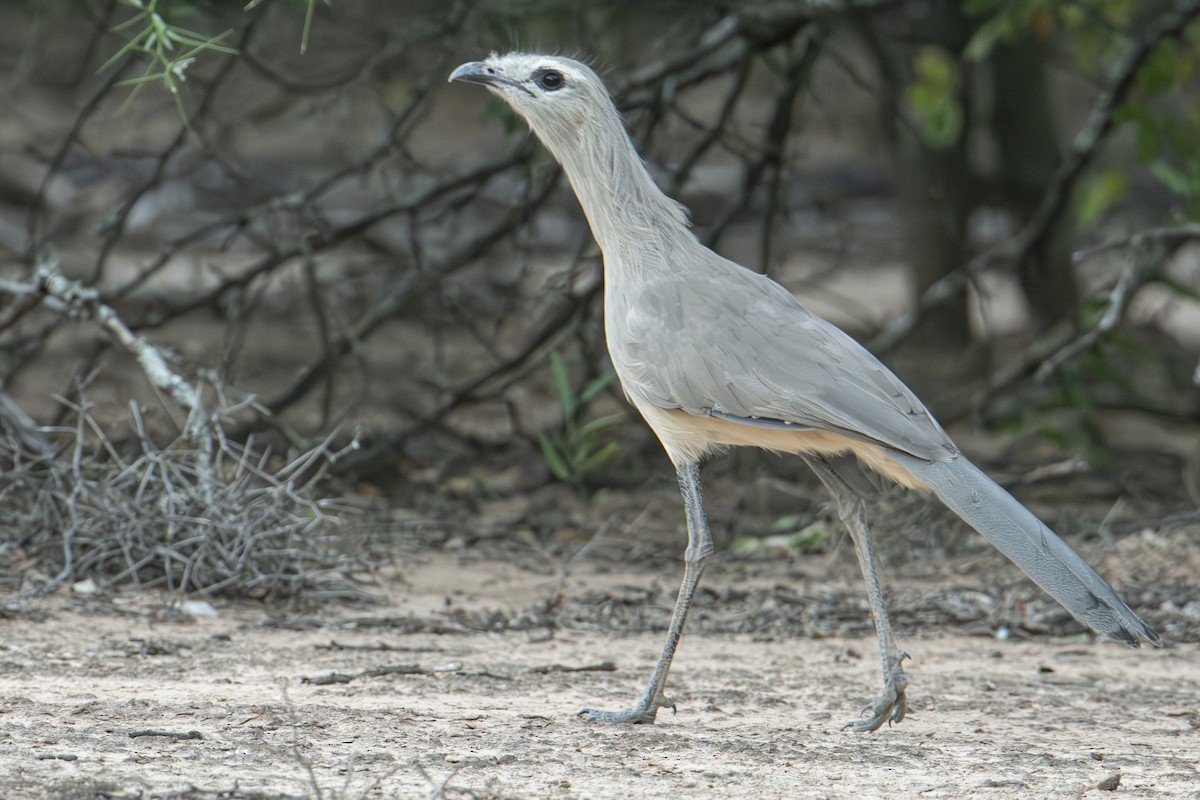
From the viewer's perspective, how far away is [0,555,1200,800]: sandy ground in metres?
3.03

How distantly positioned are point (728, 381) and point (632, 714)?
0.84 m

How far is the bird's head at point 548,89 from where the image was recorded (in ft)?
13.1

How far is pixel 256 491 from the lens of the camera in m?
4.80

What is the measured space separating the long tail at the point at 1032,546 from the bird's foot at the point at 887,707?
44 cm

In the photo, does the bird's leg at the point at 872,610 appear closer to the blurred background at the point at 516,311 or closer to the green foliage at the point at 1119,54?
the blurred background at the point at 516,311

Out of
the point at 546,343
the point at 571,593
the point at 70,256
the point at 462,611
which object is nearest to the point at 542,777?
the point at 462,611

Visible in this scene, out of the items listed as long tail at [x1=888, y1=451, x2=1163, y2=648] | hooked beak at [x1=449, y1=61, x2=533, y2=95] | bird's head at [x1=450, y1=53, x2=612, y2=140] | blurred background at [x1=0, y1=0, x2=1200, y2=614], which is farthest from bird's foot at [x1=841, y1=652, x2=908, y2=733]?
blurred background at [x1=0, y1=0, x2=1200, y2=614]

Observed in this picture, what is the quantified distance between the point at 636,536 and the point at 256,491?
1891mm

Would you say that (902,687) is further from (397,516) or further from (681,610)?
(397,516)

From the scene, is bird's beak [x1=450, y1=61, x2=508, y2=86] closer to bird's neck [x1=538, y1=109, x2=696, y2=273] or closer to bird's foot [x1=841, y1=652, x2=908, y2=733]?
bird's neck [x1=538, y1=109, x2=696, y2=273]

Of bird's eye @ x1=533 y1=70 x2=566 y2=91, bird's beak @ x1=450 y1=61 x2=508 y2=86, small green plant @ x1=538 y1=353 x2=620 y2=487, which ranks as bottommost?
small green plant @ x1=538 y1=353 x2=620 y2=487

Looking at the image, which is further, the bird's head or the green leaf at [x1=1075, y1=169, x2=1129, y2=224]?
the green leaf at [x1=1075, y1=169, x2=1129, y2=224]

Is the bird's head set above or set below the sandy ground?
above

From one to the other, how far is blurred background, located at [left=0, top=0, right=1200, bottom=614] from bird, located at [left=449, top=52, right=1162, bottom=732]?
1078 millimetres
